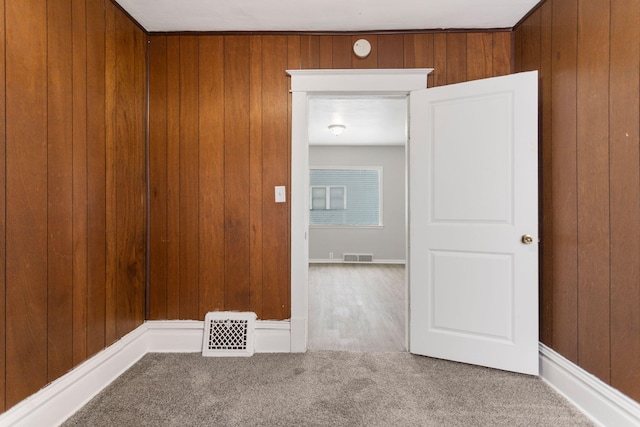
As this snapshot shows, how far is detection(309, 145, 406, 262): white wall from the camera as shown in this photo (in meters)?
6.93

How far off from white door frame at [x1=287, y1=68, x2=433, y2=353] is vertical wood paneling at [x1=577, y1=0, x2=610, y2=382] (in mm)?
987

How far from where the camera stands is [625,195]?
1.61 meters

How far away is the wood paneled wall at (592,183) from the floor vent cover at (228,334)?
2073 millimetres

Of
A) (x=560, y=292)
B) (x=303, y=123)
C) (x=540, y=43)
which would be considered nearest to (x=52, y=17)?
(x=303, y=123)

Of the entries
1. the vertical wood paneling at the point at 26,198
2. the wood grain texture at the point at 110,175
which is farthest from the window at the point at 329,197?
the vertical wood paneling at the point at 26,198

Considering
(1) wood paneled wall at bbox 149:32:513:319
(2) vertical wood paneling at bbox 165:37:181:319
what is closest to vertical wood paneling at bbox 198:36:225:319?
(1) wood paneled wall at bbox 149:32:513:319

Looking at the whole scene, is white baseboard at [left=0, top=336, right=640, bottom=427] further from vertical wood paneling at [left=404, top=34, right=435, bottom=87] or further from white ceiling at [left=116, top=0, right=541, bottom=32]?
white ceiling at [left=116, top=0, right=541, bottom=32]

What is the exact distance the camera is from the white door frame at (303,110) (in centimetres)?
255

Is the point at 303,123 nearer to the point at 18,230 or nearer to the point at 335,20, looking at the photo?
the point at 335,20

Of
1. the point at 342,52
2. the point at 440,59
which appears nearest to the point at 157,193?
the point at 342,52

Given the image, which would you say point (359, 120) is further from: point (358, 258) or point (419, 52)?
point (358, 258)

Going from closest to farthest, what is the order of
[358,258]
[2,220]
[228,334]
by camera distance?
[2,220] < [228,334] < [358,258]

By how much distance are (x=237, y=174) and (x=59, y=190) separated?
113cm

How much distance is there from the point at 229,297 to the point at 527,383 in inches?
83.5
